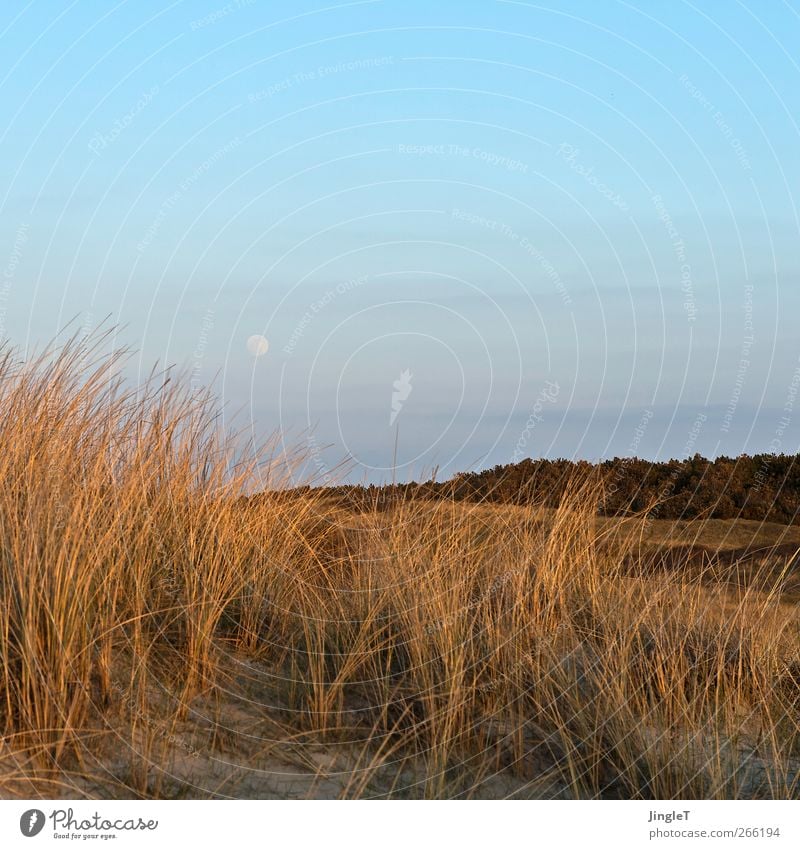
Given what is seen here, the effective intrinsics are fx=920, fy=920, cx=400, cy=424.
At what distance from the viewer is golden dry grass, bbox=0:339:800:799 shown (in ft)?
13.9

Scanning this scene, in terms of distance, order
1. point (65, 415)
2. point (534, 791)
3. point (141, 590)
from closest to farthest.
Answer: point (534, 791) → point (141, 590) → point (65, 415)

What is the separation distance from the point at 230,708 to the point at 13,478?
1.86 metres

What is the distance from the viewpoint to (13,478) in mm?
5305

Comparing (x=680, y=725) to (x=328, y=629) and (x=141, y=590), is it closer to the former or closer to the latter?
Answer: (x=328, y=629)

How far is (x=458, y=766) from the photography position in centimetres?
454

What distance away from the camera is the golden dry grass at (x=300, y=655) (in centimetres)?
422

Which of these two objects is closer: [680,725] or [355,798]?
[355,798]

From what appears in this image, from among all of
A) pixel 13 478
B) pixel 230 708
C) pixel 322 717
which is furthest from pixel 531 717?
pixel 13 478

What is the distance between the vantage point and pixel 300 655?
541 cm

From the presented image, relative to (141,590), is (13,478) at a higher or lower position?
higher

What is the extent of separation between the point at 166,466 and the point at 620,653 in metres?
3.03
